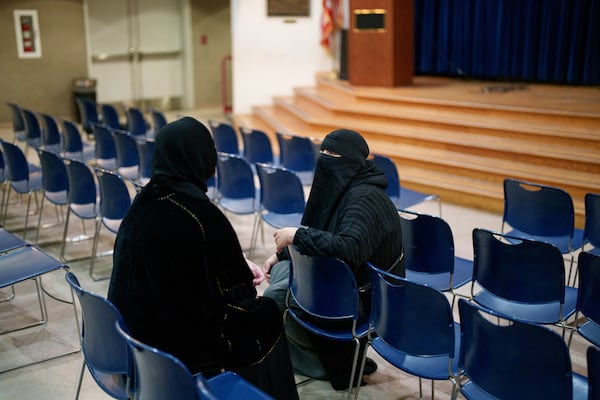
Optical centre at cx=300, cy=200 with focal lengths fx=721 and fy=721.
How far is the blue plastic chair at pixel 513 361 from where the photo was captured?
8.74ft

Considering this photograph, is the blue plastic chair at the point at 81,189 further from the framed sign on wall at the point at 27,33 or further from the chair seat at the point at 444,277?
the framed sign on wall at the point at 27,33

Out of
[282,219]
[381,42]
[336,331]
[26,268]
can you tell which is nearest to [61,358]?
[26,268]

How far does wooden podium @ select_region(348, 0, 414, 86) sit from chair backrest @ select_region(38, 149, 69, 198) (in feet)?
18.6

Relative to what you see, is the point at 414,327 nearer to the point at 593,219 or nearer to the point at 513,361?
the point at 513,361

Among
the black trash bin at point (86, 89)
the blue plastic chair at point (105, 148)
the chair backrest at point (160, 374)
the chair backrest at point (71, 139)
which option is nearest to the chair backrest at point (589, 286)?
the chair backrest at point (160, 374)

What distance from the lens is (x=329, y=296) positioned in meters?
3.63

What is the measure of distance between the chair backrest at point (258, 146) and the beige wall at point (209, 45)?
7.04 meters

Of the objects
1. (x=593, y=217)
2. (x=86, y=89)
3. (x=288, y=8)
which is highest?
(x=288, y=8)

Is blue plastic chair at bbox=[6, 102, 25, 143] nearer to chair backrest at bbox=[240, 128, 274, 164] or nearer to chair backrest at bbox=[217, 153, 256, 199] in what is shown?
chair backrest at bbox=[240, 128, 274, 164]

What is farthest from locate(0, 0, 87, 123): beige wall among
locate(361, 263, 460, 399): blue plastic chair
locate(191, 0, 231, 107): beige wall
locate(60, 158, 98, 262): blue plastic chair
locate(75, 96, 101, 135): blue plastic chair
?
locate(361, 263, 460, 399): blue plastic chair

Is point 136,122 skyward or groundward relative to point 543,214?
skyward

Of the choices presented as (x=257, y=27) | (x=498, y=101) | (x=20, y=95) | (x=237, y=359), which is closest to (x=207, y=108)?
(x=257, y=27)

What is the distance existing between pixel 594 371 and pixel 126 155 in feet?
17.1

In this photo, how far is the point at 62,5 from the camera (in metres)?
12.1
